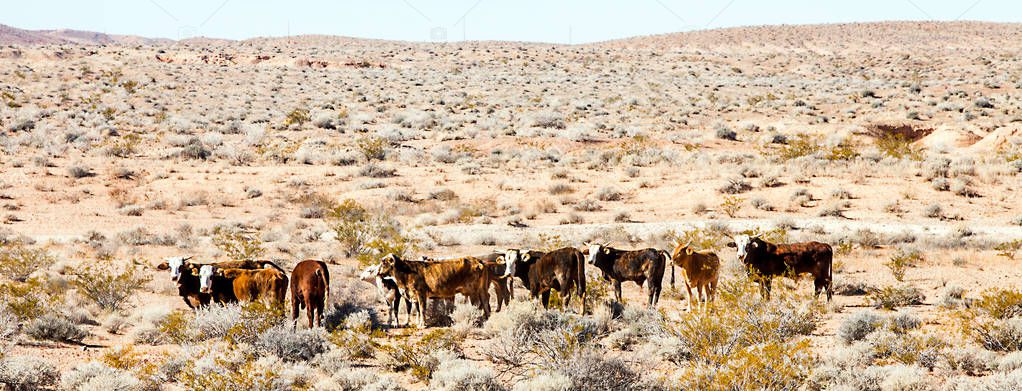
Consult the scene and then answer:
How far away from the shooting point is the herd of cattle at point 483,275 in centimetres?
1170

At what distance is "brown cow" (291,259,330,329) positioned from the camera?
1152 centimetres

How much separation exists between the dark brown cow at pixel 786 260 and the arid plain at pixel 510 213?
783 mm

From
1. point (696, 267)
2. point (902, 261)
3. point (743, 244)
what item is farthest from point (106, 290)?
point (902, 261)

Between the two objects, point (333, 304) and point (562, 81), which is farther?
point (562, 81)

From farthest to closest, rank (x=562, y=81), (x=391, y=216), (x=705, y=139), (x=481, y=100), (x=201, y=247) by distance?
(x=562, y=81), (x=481, y=100), (x=705, y=139), (x=391, y=216), (x=201, y=247)

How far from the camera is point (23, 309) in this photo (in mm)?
11812

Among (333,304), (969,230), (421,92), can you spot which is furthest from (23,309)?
(421,92)

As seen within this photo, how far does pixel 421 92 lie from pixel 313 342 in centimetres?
5271

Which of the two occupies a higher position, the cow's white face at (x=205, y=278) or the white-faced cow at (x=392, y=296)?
the cow's white face at (x=205, y=278)

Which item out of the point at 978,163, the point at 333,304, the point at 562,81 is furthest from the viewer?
the point at 562,81

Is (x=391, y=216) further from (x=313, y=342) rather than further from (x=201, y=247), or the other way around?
(x=313, y=342)

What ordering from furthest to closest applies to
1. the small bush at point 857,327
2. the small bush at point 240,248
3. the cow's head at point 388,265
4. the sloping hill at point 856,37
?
the sloping hill at point 856,37 < the small bush at point 240,248 < the cow's head at point 388,265 < the small bush at point 857,327

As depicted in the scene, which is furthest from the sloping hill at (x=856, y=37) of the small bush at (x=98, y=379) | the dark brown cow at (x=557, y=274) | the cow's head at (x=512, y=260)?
the small bush at (x=98, y=379)

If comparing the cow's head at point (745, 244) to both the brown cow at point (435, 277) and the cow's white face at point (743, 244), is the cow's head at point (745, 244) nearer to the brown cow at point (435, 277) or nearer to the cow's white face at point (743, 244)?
the cow's white face at point (743, 244)
